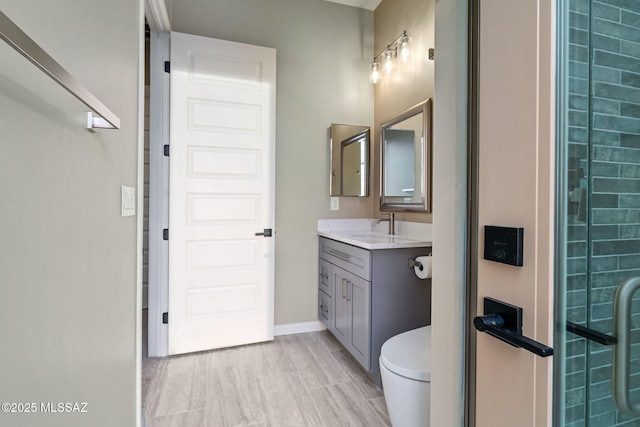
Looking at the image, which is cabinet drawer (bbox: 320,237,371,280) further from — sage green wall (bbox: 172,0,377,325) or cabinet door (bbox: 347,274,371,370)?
sage green wall (bbox: 172,0,377,325)

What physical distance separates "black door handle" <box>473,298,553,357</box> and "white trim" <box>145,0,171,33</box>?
7.50 ft

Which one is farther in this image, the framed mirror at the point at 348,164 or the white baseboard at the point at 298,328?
the framed mirror at the point at 348,164

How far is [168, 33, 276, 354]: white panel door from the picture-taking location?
2.29 m

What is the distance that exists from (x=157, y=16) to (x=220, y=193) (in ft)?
3.98

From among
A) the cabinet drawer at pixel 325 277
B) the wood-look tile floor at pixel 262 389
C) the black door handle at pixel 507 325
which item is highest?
the black door handle at pixel 507 325

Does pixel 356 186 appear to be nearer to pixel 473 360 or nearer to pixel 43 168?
pixel 473 360

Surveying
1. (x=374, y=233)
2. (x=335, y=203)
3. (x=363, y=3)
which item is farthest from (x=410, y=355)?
(x=363, y=3)

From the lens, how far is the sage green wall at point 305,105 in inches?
107

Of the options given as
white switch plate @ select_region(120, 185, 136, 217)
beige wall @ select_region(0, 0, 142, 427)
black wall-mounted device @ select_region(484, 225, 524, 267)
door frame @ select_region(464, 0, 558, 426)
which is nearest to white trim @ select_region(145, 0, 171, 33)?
beige wall @ select_region(0, 0, 142, 427)

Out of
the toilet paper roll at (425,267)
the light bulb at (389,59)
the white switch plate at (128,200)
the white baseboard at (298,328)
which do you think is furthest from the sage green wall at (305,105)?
the white switch plate at (128,200)

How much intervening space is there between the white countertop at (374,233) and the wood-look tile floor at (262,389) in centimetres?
87

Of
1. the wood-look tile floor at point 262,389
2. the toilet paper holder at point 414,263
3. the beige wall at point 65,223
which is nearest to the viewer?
the beige wall at point 65,223

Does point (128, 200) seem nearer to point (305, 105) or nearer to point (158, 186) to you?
point (158, 186)

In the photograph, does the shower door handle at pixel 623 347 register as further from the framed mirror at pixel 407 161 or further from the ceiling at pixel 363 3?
the ceiling at pixel 363 3
